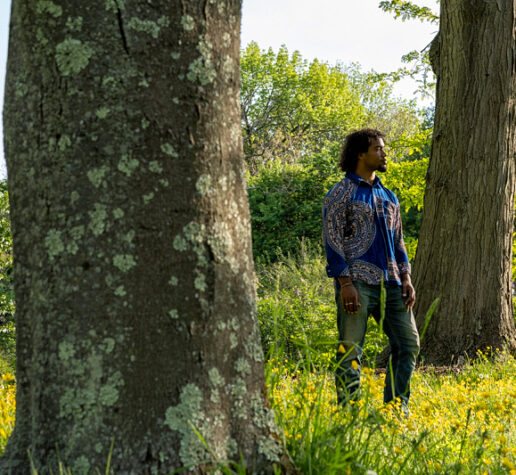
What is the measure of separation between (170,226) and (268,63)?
35058 mm

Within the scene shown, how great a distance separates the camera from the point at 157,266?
1970 millimetres

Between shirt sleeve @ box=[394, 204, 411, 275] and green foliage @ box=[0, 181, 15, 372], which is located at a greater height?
shirt sleeve @ box=[394, 204, 411, 275]

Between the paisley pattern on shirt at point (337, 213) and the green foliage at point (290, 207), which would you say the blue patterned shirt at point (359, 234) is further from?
the green foliage at point (290, 207)

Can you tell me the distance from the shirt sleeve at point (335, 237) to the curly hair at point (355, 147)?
0.36 meters

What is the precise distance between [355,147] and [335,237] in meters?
0.79

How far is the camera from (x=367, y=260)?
4.15 metres

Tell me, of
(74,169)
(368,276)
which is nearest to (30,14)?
(74,169)

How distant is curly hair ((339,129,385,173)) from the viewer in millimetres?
4477

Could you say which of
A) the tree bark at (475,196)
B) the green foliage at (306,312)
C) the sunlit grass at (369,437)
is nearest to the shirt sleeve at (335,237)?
the sunlit grass at (369,437)

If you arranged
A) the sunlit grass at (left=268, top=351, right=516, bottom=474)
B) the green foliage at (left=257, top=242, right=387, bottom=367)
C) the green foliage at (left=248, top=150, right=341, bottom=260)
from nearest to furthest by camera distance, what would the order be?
the sunlit grass at (left=268, top=351, right=516, bottom=474) < the green foliage at (left=257, top=242, right=387, bottom=367) < the green foliage at (left=248, top=150, right=341, bottom=260)

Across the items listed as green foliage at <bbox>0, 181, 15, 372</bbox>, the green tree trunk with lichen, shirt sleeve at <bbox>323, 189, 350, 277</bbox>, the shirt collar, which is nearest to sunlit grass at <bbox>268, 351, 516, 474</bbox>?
the green tree trunk with lichen

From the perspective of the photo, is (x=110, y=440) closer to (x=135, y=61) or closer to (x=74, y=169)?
(x=74, y=169)

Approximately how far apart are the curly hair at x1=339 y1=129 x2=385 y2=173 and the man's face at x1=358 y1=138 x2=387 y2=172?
1.2 inches

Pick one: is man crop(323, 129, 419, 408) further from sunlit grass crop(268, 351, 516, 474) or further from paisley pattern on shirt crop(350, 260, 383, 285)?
sunlit grass crop(268, 351, 516, 474)
